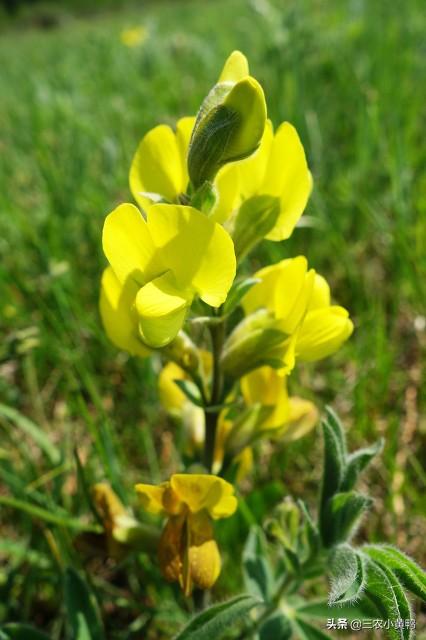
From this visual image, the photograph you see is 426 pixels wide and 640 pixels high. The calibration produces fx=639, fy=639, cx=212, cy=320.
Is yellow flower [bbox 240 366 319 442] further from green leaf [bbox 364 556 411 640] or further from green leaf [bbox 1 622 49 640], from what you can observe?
green leaf [bbox 1 622 49 640]

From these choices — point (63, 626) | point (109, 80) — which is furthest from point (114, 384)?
point (109, 80)

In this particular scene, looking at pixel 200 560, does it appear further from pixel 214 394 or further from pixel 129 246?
pixel 129 246

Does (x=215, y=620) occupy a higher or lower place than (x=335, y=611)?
higher

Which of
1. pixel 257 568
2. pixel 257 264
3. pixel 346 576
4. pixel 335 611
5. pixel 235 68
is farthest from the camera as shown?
pixel 257 264

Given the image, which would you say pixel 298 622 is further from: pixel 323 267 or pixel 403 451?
pixel 323 267

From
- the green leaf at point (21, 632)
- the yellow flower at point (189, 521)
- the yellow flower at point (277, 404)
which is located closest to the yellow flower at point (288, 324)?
the yellow flower at point (277, 404)

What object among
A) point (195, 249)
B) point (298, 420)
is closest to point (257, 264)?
point (298, 420)

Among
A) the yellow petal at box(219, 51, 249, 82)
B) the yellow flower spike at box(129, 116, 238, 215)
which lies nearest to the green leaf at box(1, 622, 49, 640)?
the yellow flower spike at box(129, 116, 238, 215)
